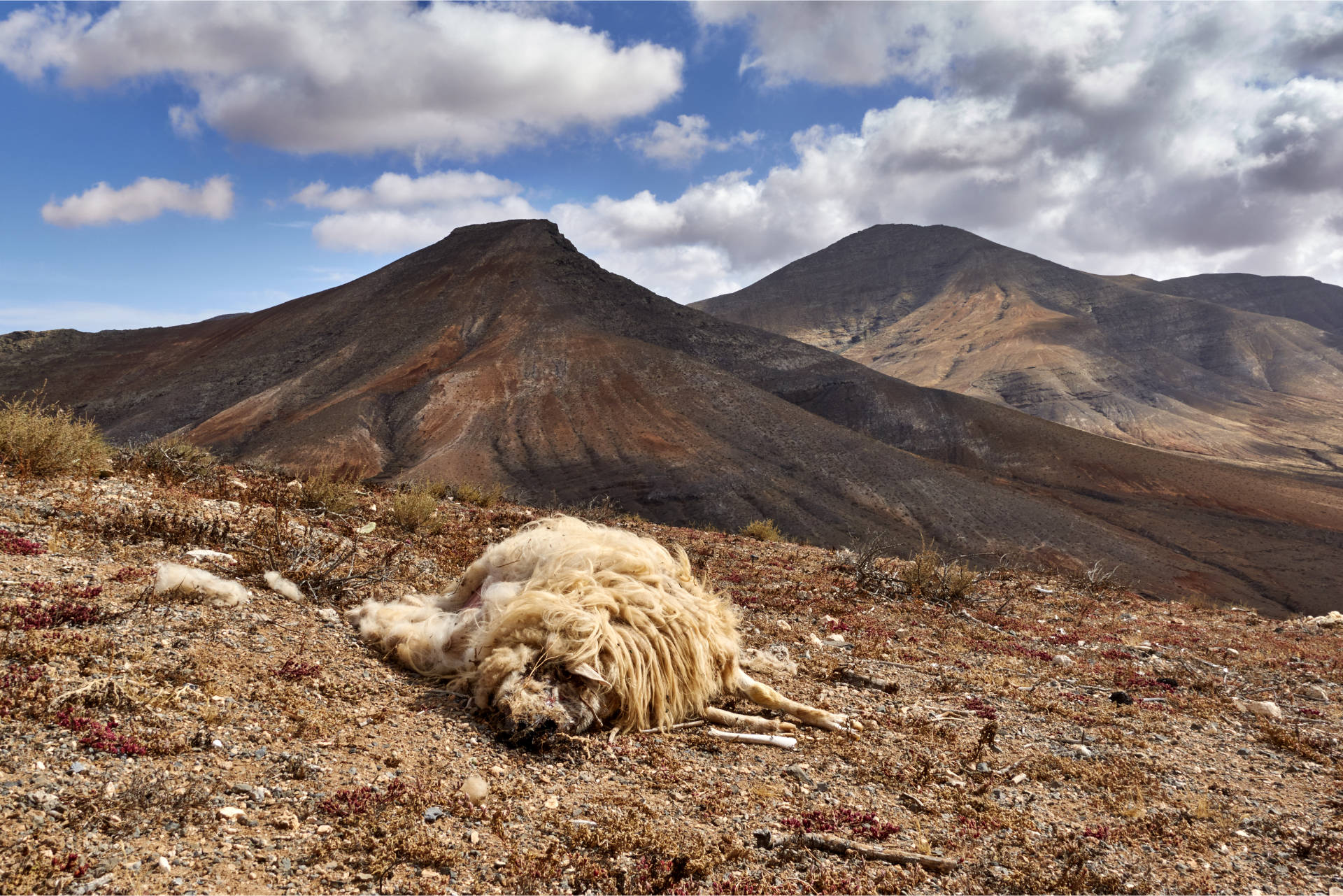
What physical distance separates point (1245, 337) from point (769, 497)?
105 m

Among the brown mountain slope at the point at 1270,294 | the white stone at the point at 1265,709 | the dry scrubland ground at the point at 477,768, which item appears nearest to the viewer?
the dry scrubland ground at the point at 477,768

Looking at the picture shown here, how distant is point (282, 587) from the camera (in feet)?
15.7

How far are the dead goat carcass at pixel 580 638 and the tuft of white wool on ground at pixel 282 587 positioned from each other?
0.42 metres

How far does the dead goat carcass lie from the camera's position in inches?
145

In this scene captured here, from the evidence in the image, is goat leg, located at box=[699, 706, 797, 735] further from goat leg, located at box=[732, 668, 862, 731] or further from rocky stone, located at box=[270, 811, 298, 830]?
rocky stone, located at box=[270, 811, 298, 830]

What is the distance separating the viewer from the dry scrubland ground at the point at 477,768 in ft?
8.23

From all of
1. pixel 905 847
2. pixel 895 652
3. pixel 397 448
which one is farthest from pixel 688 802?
pixel 397 448

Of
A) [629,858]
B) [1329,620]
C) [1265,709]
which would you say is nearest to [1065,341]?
[1329,620]

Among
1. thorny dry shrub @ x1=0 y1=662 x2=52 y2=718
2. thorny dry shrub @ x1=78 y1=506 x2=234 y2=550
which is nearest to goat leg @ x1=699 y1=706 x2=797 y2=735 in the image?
thorny dry shrub @ x1=0 y1=662 x2=52 y2=718

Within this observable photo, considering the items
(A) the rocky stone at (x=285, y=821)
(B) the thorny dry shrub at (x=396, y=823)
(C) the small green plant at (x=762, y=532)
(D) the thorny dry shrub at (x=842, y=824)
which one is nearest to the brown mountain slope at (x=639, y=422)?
(C) the small green plant at (x=762, y=532)

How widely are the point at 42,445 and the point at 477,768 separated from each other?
5.70m

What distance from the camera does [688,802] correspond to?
325 cm

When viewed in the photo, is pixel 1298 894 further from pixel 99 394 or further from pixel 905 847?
pixel 99 394

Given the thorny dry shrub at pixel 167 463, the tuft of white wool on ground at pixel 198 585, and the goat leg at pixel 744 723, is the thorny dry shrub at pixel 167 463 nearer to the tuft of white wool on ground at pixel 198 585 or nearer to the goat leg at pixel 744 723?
the tuft of white wool on ground at pixel 198 585
